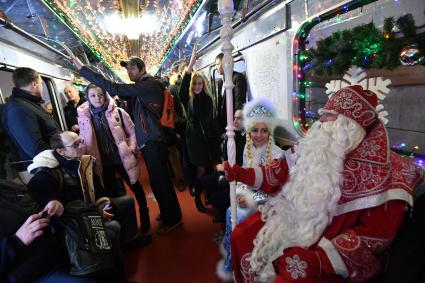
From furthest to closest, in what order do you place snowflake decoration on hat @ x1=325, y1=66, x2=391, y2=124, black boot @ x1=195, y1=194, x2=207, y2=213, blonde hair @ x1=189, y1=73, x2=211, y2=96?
black boot @ x1=195, y1=194, x2=207, y2=213, blonde hair @ x1=189, y1=73, x2=211, y2=96, snowflake decoration on hat @ x1=325, y1=66, x2=391, y2=124

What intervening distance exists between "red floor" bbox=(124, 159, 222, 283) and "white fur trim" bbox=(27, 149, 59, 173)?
1209 millimetres

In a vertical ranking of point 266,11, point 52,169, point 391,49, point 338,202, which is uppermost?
point 266,11

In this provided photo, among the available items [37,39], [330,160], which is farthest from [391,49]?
[37,39]

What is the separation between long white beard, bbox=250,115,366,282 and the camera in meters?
1.28

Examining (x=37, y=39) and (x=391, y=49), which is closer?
(x=391, y=49)

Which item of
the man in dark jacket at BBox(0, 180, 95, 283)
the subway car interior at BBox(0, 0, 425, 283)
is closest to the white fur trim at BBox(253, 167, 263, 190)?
the subway car interior at BBox(0, 0, 425, 283)

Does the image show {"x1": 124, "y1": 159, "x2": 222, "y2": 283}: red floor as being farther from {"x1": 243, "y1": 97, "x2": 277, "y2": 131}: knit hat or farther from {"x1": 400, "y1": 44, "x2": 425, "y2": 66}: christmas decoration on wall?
{"x1": 400, "y1": 44, "x2": 425, "y2": 66}: christmas decoration on wall

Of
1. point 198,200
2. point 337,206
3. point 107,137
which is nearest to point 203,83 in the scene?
point 107,137

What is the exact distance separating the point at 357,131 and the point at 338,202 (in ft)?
1.25

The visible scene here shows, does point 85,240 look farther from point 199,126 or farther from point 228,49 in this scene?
point 199,126

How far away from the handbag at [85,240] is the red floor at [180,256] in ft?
2.46

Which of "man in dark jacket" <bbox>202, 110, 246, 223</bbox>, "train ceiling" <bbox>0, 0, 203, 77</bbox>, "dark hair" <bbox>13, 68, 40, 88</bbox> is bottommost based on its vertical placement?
"man in dark jacket" <bbox>202, 110, 246, 223</bbox>

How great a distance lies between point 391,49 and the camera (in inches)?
54.7

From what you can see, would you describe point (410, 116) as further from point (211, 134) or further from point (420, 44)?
point (211, 134)
